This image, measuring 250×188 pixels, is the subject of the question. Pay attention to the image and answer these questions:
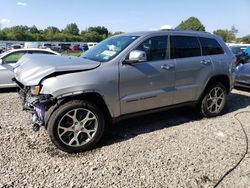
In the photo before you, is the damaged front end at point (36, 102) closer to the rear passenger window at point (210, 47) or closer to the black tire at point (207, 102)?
the black tire at point (207, 102)

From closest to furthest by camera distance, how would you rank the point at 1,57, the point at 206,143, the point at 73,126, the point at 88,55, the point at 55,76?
the point at 55,76
the point at 73,126
the point at 206,143
the point at 88,55
the point at 1,57

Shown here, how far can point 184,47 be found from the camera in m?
4.89

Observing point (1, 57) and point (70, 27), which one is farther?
point (70, 27)

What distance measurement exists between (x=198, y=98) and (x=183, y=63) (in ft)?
2.90

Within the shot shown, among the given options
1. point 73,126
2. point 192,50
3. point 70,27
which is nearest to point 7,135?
point 73,126

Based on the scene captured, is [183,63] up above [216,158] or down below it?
above

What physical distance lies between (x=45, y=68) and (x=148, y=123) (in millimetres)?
2379

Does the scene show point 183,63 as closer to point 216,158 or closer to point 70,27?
point 216,158

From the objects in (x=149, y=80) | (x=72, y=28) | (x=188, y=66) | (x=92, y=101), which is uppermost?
(x=72, y=28)

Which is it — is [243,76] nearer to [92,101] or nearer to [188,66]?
[188,66]

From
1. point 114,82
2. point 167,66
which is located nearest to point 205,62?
point 167,66

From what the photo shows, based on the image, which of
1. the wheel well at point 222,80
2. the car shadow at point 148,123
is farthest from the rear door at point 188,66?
the car shadow at point 148,123

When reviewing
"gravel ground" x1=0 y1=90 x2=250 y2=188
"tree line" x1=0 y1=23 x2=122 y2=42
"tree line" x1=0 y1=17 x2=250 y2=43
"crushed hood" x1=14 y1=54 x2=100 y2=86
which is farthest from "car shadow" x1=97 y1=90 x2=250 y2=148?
"tree line" x1=0 y1=23 x2=122 y2=42

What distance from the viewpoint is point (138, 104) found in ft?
14.0
